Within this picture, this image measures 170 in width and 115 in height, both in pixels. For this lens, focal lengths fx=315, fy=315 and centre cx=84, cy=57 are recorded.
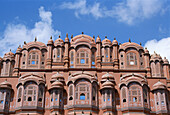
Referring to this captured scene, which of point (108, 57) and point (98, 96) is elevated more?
point (108, 57)

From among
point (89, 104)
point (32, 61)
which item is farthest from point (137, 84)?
point (32, 61)

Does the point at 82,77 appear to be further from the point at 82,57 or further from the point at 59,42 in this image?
the point at 59,42

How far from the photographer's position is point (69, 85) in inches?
1764

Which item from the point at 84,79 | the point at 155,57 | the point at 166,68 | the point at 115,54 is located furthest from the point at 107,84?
the point at 166,68

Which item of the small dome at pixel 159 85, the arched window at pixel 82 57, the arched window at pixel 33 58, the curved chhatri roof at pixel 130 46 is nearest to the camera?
the small dome at pixel 159 85

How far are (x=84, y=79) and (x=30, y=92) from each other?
7.77 metres

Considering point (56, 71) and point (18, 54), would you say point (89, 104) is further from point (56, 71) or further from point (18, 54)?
point (18, 54)

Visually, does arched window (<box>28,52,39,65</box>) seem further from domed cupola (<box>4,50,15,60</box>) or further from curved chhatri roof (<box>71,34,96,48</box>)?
curved chhatri roof (<box>71,34,96,48</box>)

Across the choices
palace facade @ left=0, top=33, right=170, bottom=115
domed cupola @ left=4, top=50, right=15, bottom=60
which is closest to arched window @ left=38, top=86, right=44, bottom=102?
palace facade @ left=0, top=33, right=170, bottom=115

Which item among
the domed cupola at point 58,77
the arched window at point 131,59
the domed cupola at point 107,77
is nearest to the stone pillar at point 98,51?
the domed cupola at point 107,77

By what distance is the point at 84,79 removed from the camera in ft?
146

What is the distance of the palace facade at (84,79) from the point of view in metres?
43.4

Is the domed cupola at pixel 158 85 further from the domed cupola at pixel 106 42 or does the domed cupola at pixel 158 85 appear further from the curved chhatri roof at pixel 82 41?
the curved chhatri roof at pixel 82 41

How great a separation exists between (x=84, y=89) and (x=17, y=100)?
946 centimetres
